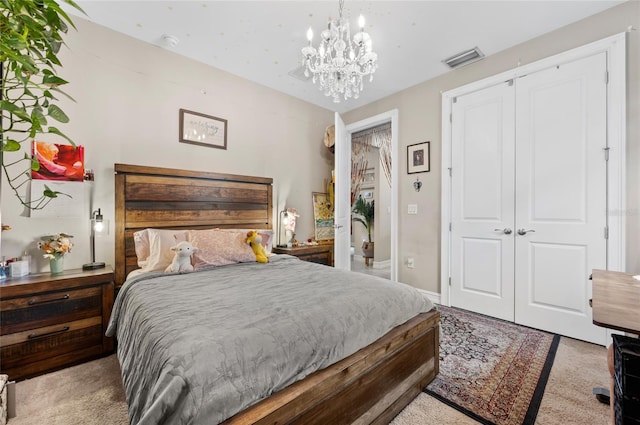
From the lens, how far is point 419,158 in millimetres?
3637

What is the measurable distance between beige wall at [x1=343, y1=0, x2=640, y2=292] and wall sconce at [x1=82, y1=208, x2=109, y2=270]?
3.42m

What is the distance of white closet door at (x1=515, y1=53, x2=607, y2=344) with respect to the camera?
7.94ft

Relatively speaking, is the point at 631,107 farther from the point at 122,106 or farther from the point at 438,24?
the point at 122,106

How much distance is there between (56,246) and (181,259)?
3.14 feet

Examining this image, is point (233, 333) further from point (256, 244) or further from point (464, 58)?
point (464, 58)

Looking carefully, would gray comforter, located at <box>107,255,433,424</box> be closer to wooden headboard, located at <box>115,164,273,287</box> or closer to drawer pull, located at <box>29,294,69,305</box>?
drawer pull, located at <box>29,294,69,305</box>

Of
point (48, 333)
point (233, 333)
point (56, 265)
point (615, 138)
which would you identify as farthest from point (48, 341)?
point (615, 138)

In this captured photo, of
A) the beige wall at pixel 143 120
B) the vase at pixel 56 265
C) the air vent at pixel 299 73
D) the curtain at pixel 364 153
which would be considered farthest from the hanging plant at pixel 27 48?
the curtain at pixel 364 153

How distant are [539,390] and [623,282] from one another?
0.85 meters

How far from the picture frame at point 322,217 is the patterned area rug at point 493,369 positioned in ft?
6.81

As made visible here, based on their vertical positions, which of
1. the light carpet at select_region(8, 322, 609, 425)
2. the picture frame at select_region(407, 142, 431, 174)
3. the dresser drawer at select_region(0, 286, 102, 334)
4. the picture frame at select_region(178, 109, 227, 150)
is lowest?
the light carpet at select_region(8, 322, 609, 425)

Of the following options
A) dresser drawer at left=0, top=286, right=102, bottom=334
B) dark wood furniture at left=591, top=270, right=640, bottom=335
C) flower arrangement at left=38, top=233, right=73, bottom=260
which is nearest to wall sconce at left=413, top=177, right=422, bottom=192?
dark wood furniture at left=591, top=270, right=640, bottom=335

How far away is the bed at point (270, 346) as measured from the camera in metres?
0.98

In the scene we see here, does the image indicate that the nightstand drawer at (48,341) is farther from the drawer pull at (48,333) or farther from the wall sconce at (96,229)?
the wall sconce at (96,229)
